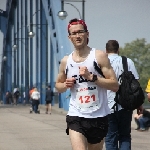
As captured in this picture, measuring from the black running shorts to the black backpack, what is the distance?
91 cm

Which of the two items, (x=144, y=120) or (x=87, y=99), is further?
(x=144, y=120)

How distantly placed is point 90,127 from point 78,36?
782mm

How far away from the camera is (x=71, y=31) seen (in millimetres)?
5445

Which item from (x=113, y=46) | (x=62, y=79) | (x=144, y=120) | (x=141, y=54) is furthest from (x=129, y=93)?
(x=141, y=54)

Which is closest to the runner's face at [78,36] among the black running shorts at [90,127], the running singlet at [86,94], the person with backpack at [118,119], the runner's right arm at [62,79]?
the running singlet at [86,94]

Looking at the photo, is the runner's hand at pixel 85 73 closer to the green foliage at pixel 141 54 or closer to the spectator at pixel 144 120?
the spectator at pixel 144 120

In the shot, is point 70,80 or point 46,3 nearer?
point 70,80

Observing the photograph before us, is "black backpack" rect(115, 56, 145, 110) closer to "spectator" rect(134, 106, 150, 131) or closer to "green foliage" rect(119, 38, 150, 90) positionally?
"spectator" rect(134, 106, 150, 131)

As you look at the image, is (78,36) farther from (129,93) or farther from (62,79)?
(129,93)

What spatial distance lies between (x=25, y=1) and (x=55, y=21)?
26028 mm

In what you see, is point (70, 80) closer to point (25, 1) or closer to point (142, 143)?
point (142, 143)

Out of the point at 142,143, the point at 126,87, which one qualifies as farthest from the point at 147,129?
the point at 126,87

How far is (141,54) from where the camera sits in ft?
309

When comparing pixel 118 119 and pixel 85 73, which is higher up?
pixel 85 73
